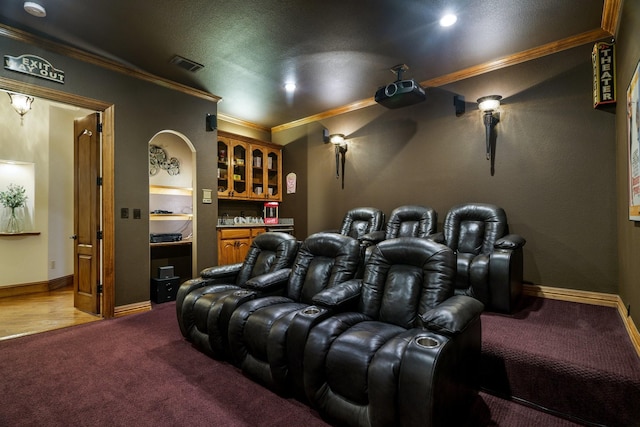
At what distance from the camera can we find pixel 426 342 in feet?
5.00

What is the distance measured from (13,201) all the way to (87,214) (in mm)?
2272

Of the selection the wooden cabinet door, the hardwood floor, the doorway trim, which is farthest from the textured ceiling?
the hardwood floor

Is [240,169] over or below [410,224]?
over

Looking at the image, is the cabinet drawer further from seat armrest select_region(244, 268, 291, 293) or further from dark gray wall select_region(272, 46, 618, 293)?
seat armrest select_region(244, 268, 291, 293)

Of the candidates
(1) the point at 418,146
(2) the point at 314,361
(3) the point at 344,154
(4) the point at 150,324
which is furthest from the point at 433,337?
(3) the point at 344,154

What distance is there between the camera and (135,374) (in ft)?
7.86

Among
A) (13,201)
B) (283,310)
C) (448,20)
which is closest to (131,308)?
(283,310)

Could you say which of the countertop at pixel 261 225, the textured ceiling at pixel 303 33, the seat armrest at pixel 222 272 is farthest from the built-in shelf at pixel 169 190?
the seat armrest at pixel 222 272

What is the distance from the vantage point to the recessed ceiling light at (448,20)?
9.65 feet

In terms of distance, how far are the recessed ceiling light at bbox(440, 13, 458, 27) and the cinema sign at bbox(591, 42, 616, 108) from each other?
1.38m

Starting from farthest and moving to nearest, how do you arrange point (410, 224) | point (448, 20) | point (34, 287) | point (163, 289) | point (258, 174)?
point (258, 174), point (34, 287), point (163, 289), point (410, 224), point (448, 20)

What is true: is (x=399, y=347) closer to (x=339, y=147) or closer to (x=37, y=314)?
(x=339, y=147)

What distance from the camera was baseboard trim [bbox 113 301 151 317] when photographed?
3.81 meters

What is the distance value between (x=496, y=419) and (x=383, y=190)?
356cm
